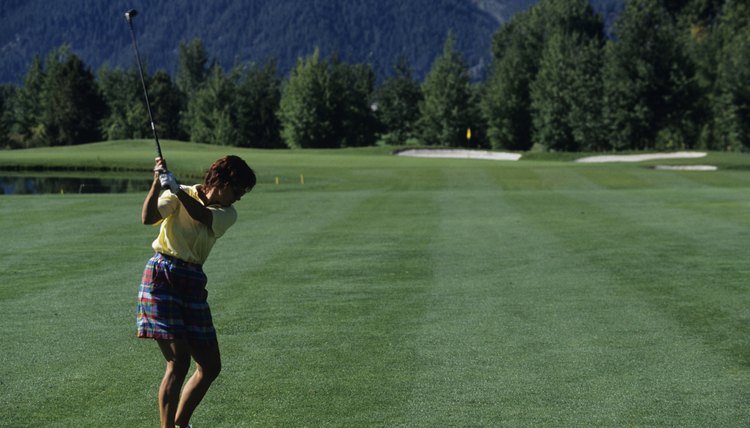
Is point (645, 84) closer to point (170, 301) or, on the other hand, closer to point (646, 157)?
point (646, 157)

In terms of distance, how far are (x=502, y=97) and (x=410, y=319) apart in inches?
3891

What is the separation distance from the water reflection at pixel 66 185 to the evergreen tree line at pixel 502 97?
52318mm

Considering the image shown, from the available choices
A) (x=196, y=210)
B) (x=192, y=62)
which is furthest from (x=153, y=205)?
(x=192, y=62)

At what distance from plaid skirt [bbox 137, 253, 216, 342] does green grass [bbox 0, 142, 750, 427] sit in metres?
1.10

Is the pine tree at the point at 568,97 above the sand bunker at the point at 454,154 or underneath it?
above

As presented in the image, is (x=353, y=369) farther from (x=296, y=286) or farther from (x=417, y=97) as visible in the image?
(x=417, y=97)

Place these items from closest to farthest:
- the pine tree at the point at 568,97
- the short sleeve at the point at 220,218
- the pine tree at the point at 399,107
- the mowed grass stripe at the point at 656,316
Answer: the short sleeve at the point at 220,218 < the mowed grass stripe at the point at 656,316 < the pine tree at the point at 568,97 < the pine tree at the point at 399,107

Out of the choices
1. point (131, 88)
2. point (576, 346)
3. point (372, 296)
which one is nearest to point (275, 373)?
point (576, 346)

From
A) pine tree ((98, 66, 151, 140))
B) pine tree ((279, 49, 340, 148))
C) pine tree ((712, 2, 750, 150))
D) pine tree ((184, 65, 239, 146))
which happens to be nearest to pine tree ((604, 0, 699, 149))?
pine tree ((712, 2, 750, 150))

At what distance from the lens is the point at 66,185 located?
170ft

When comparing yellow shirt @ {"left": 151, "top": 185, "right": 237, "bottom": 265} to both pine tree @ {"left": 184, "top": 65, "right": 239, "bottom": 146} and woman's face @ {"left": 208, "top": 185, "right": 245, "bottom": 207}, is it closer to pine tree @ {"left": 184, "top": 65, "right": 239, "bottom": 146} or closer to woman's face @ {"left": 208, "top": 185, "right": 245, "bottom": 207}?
woman's face @ {"left": 208, "top": 185, "right": 245, "bottom": 207}

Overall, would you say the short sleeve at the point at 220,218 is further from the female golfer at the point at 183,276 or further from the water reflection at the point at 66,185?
the water reflection at the point at 66,185

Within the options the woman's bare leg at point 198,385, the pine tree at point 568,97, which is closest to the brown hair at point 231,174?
the woman's bare leg at point 198,385

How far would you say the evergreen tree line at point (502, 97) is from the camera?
90000 millimetres
